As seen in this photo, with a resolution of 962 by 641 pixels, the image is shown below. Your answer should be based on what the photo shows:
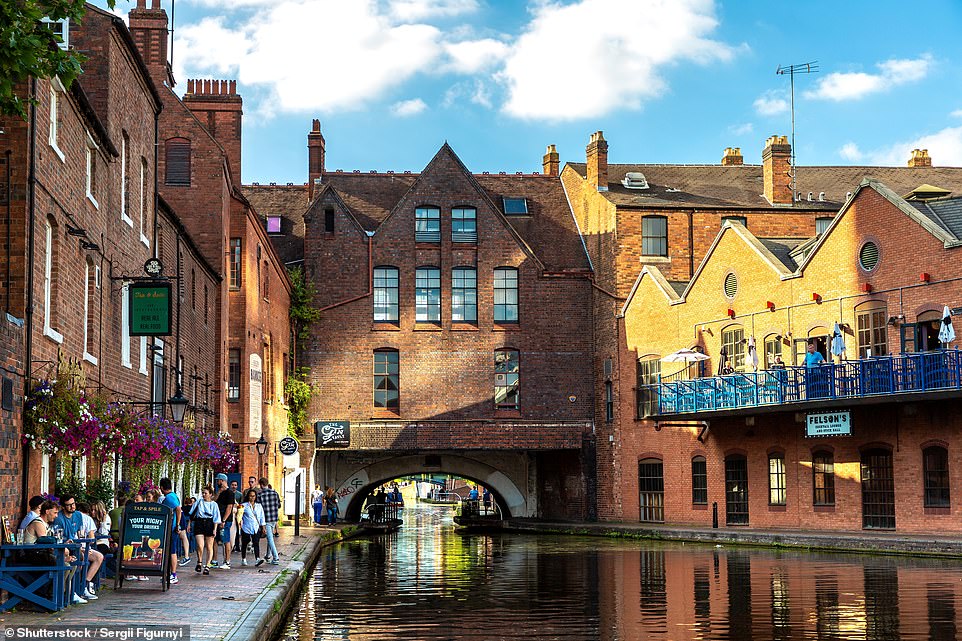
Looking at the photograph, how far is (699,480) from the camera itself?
1647 inches

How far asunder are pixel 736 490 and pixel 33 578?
2990 centimetres

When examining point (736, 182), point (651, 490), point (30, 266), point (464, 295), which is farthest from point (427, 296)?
point (30, 266)

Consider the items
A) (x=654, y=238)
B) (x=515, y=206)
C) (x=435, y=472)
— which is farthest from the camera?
(x=515, y=206)

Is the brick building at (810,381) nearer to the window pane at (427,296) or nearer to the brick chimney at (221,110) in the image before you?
the window pane at (427,296)

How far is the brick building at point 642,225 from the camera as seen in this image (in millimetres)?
45344

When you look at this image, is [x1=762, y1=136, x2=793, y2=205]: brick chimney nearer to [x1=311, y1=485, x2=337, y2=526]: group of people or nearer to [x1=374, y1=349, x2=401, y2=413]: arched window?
[x1=374, y1=349, x2=401, y2=413]: arched window

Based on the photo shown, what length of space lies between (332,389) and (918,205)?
22752 mm

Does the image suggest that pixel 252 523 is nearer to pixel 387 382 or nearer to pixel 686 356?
pixel 686 356

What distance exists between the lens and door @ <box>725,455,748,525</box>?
1551 inches

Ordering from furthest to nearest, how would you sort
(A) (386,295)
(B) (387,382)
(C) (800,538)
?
(A) (386,295) → (B) (387,382) → (C) (800,538)

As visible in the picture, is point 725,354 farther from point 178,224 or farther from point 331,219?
point 178,224

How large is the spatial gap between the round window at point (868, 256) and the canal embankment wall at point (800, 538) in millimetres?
7159

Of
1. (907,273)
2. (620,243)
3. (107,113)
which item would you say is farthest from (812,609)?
(620,243)

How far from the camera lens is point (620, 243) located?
46188 mm
